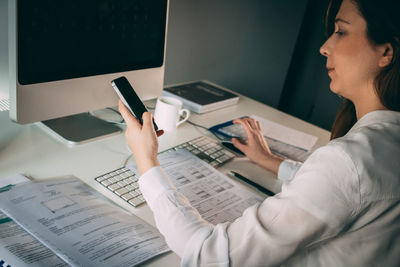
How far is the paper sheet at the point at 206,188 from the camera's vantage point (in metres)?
0.86

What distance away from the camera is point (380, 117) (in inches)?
29.4

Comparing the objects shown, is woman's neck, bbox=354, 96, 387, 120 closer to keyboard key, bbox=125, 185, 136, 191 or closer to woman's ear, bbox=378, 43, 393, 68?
woman's ear, bbox=378, 43, 393, 68

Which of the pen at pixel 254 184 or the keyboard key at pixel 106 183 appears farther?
the pen at pixel 254 184

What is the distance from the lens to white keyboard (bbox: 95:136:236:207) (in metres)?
0.84

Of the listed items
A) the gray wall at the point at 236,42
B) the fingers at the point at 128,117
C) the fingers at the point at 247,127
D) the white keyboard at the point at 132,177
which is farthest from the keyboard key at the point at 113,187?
the gray wall at the point at 236,42

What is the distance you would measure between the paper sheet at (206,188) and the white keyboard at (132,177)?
37mm

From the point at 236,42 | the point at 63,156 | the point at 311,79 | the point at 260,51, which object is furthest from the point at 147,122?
the point at 311,79

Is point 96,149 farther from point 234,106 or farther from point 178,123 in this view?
point 234,106

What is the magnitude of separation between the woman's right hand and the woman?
37cm

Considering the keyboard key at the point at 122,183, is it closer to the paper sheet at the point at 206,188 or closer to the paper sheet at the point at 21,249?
the paper sheet at the point at 206,188

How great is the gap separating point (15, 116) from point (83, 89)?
190 millimetres

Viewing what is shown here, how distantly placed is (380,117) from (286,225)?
31cm

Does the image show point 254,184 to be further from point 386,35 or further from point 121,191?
point 386,35

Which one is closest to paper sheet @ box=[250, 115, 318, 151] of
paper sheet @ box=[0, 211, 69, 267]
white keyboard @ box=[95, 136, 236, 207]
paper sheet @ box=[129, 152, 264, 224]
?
white keyboard @ box=[95, 136, 236, 207]
